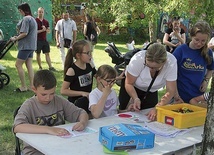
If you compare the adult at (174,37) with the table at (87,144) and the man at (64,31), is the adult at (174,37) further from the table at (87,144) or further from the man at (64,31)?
the table at (87,144)

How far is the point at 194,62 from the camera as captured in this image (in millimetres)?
3535

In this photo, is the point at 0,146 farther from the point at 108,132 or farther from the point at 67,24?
the point at 67,24

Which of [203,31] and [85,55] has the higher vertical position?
[203,31]

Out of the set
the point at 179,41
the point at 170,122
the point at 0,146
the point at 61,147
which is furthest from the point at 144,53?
the point at 179,41

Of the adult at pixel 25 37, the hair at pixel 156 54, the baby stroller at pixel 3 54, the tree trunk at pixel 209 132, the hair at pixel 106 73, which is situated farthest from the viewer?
the baby stroller at pixel 3 54

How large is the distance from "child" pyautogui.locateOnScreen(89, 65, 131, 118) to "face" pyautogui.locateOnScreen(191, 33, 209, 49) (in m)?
0.93

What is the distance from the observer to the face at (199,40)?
342cm

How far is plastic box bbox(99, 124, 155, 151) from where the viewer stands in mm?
2104

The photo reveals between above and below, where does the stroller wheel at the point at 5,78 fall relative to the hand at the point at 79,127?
below

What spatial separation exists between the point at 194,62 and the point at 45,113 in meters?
1.70

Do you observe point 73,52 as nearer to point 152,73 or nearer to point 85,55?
point 85,55

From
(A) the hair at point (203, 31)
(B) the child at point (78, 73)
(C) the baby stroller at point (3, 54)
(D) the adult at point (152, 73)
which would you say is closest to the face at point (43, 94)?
(B) the child at point (78, 73)

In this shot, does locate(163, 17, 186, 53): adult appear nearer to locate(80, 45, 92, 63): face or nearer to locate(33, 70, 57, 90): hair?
locate(80, 45, 92, 63): face

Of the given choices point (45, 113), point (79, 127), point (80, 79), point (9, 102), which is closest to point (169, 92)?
point (80, 79)
